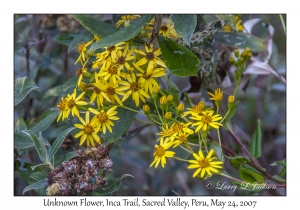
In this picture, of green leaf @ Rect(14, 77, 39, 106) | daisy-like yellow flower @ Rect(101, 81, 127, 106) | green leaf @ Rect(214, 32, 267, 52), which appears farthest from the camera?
green leaf @ Rect(214, 32, 267, 52)

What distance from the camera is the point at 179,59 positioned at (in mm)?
1436

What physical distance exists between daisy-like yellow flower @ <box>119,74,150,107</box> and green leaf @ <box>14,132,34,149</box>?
Answer: 0.46 m

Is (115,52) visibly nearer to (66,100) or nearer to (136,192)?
(66,100)

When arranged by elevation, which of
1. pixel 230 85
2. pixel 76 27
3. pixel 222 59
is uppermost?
pixel 76 27

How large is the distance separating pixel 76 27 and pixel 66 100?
76 cm

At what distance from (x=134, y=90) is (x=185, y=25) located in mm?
282

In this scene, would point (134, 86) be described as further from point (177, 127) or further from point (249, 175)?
point (249, 175)

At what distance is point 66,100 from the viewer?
153 cm

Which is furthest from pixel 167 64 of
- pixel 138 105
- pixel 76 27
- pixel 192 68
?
pixel 76 27

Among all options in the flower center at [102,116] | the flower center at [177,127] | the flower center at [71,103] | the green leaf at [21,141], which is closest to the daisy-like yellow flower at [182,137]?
the flower center at [177,127]

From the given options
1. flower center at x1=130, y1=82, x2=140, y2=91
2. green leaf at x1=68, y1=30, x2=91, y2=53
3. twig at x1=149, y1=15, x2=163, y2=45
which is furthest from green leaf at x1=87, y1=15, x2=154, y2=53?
green leaf at x1=68, y1=30, x2=91, y2=53

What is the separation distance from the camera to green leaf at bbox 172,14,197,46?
4.69 ft

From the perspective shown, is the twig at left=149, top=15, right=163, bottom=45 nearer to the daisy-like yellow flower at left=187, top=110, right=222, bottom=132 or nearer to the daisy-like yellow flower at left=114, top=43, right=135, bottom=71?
the daisy-like yellow flower at left=114, top=43, right=135, bottom=71
